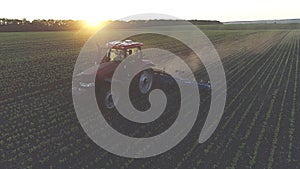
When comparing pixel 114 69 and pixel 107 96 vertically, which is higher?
pixel 114 69

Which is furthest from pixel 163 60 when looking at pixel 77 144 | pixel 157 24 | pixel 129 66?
pixel 157 24

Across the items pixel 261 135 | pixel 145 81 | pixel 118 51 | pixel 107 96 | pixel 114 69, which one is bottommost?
pixel 261 135

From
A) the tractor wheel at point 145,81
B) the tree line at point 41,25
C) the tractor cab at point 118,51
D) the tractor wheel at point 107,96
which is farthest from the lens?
the tree line at point 41,25

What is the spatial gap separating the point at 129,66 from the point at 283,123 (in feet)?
15.7

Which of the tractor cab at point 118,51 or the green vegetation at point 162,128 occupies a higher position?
the tractor cab at point 118,51

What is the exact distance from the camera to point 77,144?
661cm

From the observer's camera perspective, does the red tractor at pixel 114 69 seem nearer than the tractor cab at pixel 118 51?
Yes

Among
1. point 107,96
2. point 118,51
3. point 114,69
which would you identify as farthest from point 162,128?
point 118,51

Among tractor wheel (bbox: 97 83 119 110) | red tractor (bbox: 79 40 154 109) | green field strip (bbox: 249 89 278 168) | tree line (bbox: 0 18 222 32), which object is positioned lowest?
green field strip (bbox: 249 89 278 168)

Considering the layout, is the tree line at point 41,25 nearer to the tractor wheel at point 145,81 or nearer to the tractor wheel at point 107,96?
the tractor wheel at point 145,81

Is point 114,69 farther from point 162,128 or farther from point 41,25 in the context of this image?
point 41,25

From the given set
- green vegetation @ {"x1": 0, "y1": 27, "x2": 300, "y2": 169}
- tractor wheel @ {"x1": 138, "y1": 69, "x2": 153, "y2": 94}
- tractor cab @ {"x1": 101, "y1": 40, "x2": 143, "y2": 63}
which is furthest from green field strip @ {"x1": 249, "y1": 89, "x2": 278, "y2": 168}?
tractor cab @ {"x1": 101, "y1": 40, "x2": 143, "y2": 63}

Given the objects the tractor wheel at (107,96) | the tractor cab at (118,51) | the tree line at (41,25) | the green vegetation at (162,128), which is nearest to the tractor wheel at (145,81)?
the tractor cab at (118,51)

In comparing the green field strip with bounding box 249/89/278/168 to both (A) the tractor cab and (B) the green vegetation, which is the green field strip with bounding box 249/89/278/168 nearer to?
(B) the green vegetation
